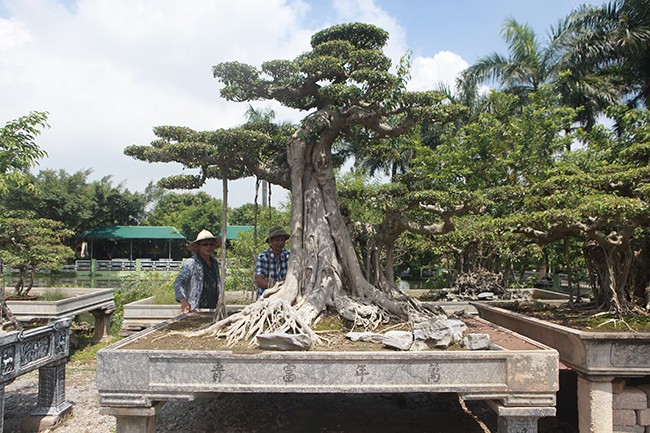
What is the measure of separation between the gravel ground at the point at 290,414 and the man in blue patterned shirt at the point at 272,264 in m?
1.42

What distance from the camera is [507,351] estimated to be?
137 inches

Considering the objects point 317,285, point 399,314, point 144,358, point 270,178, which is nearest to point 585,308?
point 399,314

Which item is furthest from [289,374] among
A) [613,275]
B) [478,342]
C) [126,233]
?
[126,233]

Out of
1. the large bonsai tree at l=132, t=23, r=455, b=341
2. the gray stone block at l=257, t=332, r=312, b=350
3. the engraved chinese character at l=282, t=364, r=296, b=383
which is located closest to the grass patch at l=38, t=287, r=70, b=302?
the large bonsai tree at l=132, t=23, r=455, b=341

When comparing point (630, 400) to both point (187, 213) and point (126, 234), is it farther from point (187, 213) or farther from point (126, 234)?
point (187, 213)

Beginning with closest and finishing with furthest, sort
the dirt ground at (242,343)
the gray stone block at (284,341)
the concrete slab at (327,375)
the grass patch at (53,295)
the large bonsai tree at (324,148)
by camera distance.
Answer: the concrete slab at (327,375) → the gray stone block at (284,341) → the dirt ground at (242,343) → the large bonsai tree at (324,148) → the grass patch at (53,295)

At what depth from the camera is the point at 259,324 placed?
426 centimetres

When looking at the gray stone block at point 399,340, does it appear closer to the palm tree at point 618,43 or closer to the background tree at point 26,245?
the background tree at point 26,245

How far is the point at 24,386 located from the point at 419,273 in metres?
18.3

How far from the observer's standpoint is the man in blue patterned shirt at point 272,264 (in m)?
5.52

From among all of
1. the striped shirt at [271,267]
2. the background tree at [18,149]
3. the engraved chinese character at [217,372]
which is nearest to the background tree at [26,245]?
the background tree at [18,149]

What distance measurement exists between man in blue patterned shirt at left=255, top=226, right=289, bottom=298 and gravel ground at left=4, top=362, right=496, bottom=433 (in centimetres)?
142

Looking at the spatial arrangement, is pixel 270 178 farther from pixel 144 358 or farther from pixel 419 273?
pixel 419 273

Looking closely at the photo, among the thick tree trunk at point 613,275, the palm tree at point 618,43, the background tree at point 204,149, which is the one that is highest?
the palm tree at point 618,43
